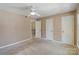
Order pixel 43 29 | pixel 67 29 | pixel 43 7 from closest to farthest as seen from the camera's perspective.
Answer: pixel 43 7 → pixel 67 29 → pixel 43 29

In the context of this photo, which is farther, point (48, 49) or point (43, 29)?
point (43, 29)

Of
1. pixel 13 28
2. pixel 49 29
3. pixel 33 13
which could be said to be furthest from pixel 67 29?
pixel 13 28

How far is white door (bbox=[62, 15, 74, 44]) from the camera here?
201cm

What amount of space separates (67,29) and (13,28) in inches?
44.1

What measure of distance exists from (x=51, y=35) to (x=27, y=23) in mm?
579

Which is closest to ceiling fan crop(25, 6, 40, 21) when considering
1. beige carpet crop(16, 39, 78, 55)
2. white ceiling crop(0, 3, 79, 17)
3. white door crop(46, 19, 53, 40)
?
white ceiling crop(0, 3, 79, 17)

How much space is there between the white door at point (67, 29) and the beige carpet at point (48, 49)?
13 centimetres

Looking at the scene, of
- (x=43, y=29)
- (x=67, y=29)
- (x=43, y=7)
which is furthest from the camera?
(x=43, y=29)

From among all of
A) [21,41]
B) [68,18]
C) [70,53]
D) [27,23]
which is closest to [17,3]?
[27,23]

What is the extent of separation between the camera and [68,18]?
204 cm

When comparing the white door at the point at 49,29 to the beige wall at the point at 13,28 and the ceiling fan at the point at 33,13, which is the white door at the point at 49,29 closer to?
the ceiling fan at the point at 33,13

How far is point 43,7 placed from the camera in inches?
77.2

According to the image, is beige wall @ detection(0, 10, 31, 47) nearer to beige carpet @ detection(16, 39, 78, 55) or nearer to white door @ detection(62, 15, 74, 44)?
beige carpet @ detection(16, 39, 78, 55)

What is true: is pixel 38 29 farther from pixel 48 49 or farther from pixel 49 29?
pixel 48 49
